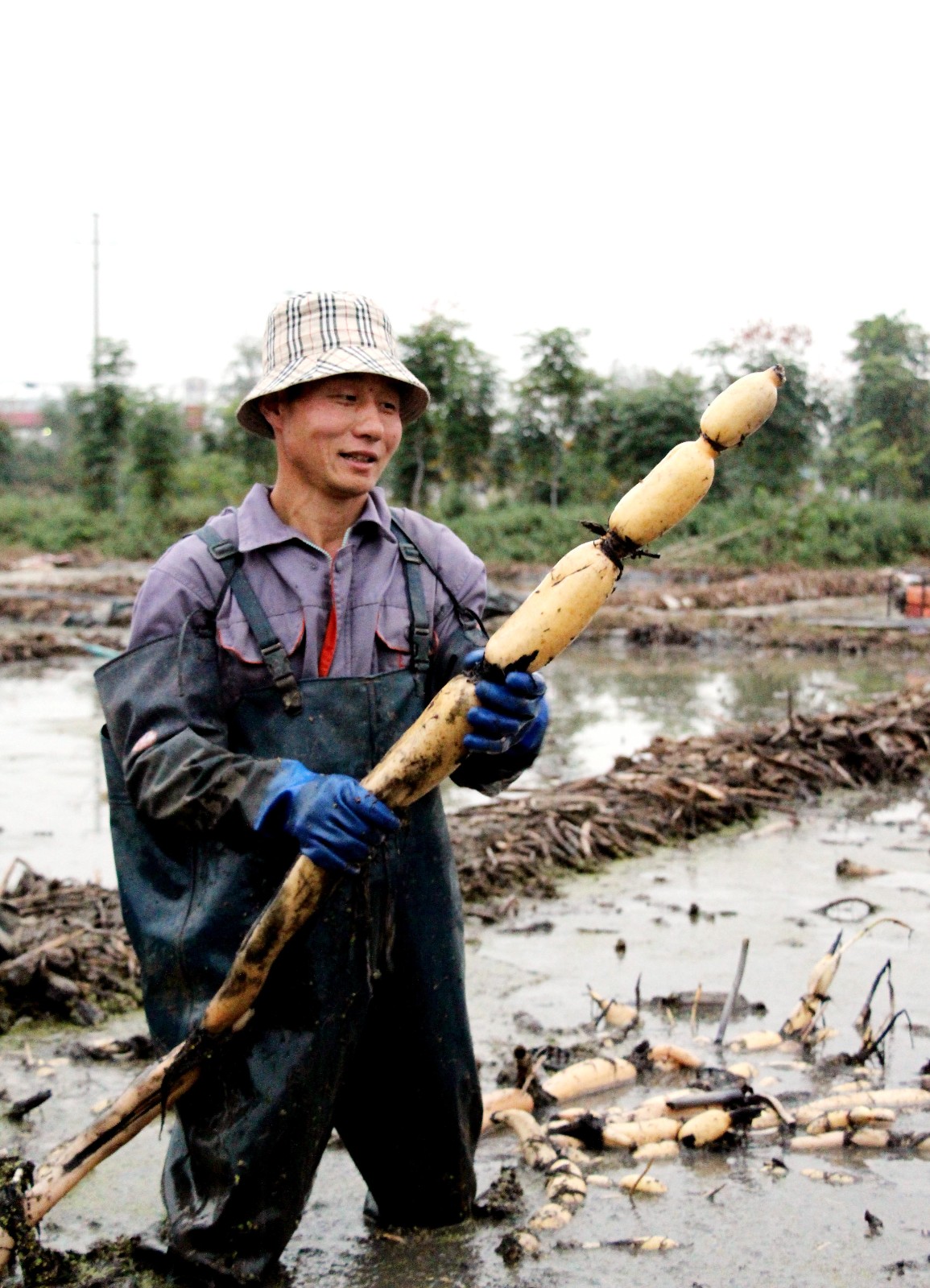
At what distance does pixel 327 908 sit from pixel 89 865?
A: 15.0ft

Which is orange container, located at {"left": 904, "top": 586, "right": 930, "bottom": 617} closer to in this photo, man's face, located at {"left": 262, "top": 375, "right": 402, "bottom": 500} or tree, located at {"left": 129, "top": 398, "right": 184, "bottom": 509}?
man's face, located at {"left": 262, "top": 375, "right": 402, "bottom": 500}

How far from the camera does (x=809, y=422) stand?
32.4m

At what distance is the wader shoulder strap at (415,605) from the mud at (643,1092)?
81cm

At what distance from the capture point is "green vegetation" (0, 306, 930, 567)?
31.9 meters

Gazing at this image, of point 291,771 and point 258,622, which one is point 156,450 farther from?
point 291,771

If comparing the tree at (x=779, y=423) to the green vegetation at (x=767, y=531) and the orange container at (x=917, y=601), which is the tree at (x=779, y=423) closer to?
the green vegetation at (x=767, y=531)

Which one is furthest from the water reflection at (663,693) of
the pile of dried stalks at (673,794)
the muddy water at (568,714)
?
the pile of dried stalks at (673,794)

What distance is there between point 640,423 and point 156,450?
13722 millimetres

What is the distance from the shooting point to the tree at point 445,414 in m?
33.6

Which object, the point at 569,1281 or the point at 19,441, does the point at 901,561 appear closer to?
the point at 569,1281

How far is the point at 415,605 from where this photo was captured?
8.95 feet

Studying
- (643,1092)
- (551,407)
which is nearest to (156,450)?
(551,407)

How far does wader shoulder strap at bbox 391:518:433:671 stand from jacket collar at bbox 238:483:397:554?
38 millimetres

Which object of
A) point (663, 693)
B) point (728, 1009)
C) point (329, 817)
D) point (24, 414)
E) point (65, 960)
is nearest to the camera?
point (329, 817)
